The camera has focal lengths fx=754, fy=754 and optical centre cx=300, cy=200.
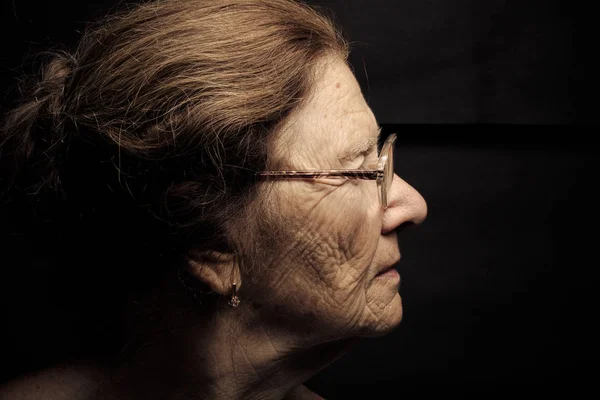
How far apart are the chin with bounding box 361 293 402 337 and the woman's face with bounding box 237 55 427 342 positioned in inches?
0.5

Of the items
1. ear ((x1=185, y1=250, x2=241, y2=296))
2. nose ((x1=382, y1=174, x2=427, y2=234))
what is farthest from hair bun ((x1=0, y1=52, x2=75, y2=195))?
nose ((x1=382, y1=174, x2=427, y2=234))

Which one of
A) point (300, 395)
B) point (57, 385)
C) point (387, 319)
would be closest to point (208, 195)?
point (387, 319)

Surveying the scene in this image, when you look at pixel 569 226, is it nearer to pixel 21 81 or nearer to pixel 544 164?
pixel 544 164

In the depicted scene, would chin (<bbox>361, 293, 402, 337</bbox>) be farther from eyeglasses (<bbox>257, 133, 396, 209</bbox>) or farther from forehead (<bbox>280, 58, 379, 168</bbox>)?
forehead (<bbox>280, 58, 379, 168</bbox>)

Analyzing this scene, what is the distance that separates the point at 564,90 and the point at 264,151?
1.17m

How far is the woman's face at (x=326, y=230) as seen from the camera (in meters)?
1.46

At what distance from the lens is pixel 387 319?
5.37 ft

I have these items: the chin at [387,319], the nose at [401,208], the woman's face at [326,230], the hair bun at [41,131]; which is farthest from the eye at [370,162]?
the hair bun at [41,131]

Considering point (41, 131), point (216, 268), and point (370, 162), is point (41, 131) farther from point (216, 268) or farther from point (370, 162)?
point (370, 162)

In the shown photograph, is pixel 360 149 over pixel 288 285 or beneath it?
over

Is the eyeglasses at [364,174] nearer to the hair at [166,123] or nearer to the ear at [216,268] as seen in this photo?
the hair at [166,123]

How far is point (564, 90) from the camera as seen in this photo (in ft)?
7.27

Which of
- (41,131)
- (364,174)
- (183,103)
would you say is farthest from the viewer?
(41,131)

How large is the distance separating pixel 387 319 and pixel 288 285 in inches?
10.2
